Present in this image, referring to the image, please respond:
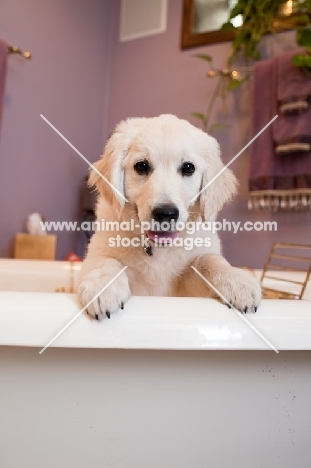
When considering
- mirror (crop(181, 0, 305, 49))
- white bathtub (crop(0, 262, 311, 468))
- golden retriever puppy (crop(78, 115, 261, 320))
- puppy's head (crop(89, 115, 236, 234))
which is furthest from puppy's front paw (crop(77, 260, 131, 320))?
mirror (crop(181, 0, 305, 49))

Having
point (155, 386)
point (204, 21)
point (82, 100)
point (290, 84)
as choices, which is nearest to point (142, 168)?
point (155, 386)

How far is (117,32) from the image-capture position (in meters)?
3.60

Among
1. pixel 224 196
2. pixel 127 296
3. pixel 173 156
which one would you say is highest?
pixel 173 156

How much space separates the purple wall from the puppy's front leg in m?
1.91

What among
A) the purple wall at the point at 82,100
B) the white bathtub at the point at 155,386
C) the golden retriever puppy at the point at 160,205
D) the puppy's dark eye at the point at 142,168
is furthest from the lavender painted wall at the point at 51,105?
the white bathtub at the point at 155,386

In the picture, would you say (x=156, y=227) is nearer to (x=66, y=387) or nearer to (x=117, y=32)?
(x=66, y=387)

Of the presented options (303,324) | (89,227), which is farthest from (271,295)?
(89,227)

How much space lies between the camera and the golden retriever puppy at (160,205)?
43.3 inches

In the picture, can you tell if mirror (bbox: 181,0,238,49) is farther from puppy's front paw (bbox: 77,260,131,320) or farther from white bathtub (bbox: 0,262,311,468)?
white bathtub (bbox: 0,262,311,468)

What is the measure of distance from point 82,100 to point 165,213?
103 inches

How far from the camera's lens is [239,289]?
85cm

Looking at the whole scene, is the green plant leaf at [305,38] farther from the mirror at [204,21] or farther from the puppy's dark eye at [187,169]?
the puppy's dark eye at [187,169]

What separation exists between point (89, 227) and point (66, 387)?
2454 mm

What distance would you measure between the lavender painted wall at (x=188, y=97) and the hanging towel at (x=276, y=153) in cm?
23
